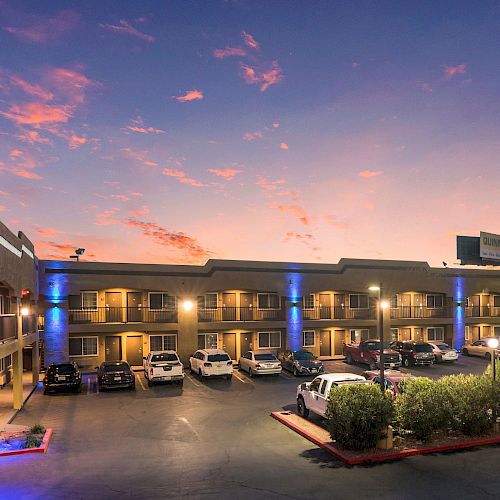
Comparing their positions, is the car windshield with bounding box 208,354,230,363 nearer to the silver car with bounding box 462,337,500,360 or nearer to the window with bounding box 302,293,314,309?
the window with bounding box 302,293,314,309

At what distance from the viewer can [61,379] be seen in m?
25.1

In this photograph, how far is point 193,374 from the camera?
3119 centimetres

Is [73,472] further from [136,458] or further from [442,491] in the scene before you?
[442,491]

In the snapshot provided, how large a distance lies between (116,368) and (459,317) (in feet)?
99.1

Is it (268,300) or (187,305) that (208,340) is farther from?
(268,300)

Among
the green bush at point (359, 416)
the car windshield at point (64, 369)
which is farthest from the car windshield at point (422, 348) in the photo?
the car windshield at point (64, 369)

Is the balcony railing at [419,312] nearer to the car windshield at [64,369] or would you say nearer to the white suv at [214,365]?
the white suv at [214,365]

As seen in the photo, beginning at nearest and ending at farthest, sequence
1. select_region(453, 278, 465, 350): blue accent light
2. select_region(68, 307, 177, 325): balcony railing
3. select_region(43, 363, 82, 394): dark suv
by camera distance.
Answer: select_region(43, 363, 82, 394): dark suv
select_region(68, 307, 177, 325): balcony railing
select_region(453, 278, 465, 350): blue accent light

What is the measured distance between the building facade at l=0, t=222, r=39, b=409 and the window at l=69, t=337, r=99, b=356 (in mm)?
4901

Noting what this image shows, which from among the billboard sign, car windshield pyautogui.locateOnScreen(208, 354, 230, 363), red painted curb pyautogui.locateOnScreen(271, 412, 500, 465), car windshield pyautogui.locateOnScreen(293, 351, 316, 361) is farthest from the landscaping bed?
the billboard sign

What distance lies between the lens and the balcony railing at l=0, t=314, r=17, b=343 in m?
18.8

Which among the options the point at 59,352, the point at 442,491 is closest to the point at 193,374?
the point at 59,352

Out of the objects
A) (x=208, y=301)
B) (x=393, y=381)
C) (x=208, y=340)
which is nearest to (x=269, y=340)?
(x=208, y=340)

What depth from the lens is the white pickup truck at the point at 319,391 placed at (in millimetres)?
18109
